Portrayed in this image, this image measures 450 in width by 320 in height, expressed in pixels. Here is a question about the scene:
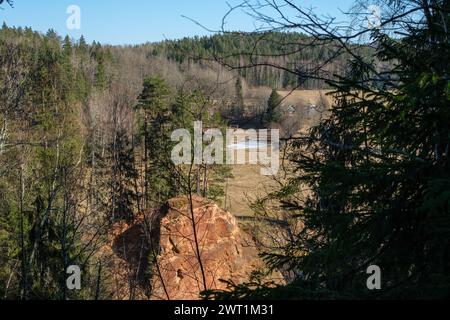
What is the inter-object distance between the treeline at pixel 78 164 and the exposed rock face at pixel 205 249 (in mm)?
1534

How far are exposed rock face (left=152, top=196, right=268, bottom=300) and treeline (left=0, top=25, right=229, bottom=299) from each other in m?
1.53

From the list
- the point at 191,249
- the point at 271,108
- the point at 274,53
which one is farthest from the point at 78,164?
the point at 274,53

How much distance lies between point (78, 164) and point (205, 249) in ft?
19.5

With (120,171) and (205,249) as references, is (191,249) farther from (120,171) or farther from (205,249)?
(120,171)

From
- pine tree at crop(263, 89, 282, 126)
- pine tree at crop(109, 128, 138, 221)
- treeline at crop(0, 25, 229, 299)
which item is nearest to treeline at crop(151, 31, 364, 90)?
pine tree at crop(263, 89, 282, 126)

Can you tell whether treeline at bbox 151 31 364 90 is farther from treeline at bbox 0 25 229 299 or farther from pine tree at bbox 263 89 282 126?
treeline at bbox 0 25 229 299

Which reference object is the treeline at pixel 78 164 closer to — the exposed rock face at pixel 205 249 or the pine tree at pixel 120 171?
the pine tree at pixel 120 171

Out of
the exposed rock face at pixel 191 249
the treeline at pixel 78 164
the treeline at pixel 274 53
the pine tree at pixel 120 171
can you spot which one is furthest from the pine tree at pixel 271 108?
the exposed rock face at pixel 191 249

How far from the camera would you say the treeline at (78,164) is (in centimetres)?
559

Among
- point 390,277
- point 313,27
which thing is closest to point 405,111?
point 313,27

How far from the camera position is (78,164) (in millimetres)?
10320

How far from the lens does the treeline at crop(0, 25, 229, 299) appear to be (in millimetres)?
5590
